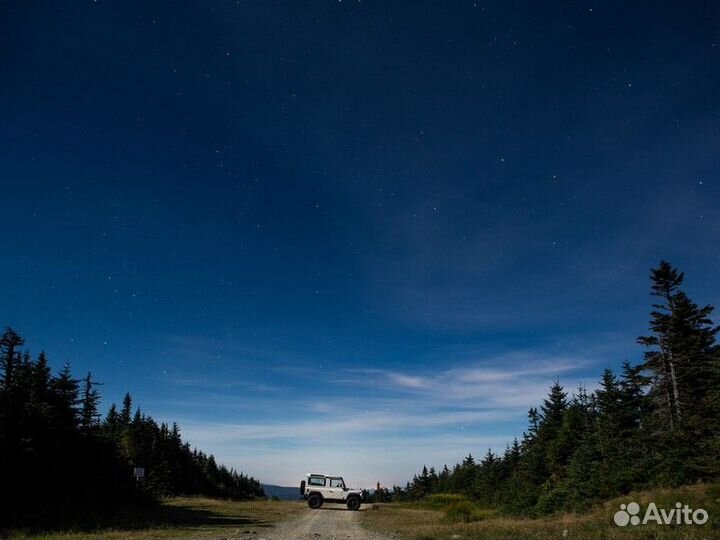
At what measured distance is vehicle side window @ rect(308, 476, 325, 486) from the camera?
36.4 m

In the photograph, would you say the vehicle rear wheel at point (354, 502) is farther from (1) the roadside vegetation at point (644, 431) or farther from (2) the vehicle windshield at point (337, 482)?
(1) the roadside vegetation at point (644, 431)

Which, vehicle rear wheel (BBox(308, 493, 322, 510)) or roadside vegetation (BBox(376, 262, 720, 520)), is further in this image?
vehicle rear wheel (BBox(308, 493, 322, 510))

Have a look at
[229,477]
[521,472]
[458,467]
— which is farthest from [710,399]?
[229,477]

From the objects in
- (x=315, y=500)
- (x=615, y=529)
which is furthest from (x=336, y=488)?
(x=615, y=529)

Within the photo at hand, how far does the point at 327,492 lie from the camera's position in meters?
36.3

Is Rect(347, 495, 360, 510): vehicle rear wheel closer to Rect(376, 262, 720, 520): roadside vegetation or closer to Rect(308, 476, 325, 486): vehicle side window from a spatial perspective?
Rect(308, 476, 325, 486): vehicle side window

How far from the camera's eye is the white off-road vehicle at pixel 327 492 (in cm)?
3597

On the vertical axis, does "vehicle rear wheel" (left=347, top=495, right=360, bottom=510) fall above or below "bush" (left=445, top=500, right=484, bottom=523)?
below

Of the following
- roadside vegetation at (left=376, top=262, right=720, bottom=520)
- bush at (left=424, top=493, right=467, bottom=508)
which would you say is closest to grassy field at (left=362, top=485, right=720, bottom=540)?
roadside vegetation at (left=376, top=262, right=720, bottom=520)

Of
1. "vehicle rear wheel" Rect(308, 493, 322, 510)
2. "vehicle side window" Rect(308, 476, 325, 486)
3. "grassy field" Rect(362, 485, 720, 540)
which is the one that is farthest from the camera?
"vehicle side window" Rect(308, 476, 325, 486)

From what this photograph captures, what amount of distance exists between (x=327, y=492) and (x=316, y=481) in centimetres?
119

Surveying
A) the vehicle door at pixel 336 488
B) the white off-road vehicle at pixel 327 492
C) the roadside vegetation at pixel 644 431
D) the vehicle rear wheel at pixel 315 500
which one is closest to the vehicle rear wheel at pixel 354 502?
the white off-road vehicle at pixel 327 492

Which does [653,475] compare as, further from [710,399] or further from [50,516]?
[50,516]

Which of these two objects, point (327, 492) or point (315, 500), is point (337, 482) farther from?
point (315, 500)
